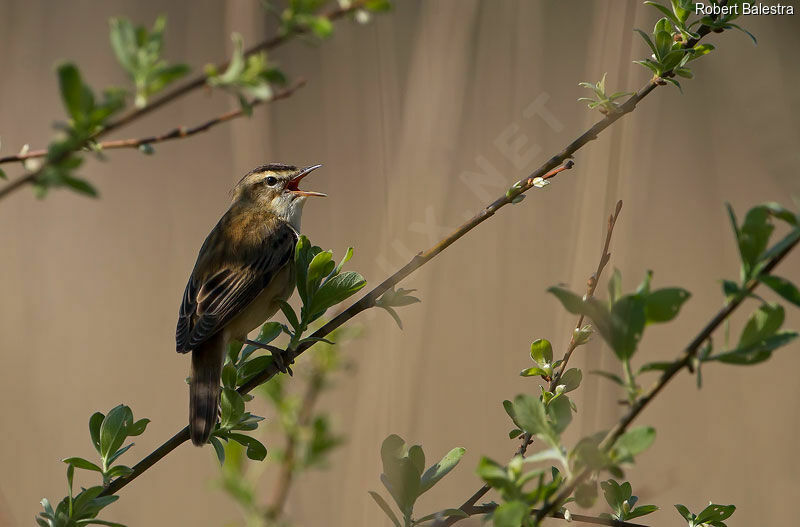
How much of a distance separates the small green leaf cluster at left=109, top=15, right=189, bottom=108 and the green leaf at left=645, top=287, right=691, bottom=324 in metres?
0.53

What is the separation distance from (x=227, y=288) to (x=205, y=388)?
0.79 m

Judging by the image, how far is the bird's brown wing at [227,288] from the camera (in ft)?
8.89

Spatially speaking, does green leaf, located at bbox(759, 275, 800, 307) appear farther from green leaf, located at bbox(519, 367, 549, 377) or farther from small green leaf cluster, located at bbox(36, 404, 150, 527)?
small green leaf cluster, located at bbox(36, 404, 150, 527)

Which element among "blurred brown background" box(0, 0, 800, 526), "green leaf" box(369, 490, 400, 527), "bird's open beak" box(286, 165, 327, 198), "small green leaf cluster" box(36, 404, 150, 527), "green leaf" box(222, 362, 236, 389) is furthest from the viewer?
"bird's open beak" box(286, 165, 327, 198)

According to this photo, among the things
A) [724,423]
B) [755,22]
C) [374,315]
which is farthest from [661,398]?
[374,315]

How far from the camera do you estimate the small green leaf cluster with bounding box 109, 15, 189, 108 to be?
2.76ft

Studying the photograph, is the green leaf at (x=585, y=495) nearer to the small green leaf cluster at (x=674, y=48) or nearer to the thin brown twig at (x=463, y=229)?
the thin brown twig at (x=463, y=229)

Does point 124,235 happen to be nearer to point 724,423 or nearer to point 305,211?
point 305,211

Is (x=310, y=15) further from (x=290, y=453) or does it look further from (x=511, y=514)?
(x=290, y=453)

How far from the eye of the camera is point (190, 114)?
259 inches

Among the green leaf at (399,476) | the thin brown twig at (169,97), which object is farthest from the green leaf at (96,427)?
the thin brown twig at (169,97)

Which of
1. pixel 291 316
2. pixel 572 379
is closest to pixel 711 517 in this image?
pixel 572 379

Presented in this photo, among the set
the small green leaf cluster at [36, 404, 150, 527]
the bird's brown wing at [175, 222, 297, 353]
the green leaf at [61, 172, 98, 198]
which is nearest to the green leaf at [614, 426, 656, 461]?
the green leaf at [61, 172, 98, 198]

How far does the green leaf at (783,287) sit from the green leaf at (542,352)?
623 millimetres
